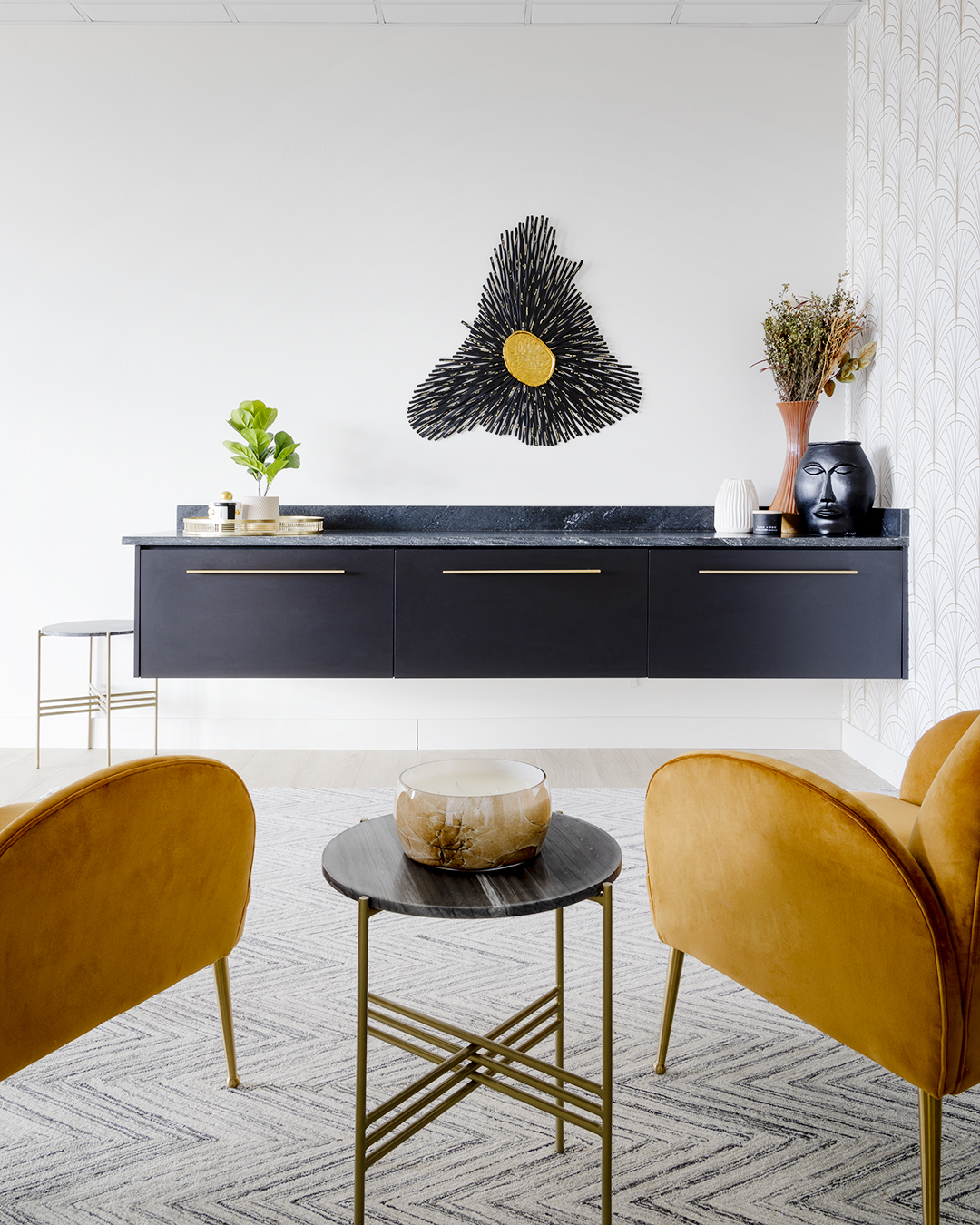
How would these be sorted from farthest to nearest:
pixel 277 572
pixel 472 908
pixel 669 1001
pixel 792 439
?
pixel 792 439, pixel 277 572, pixel 669 1001, pixel 472 908

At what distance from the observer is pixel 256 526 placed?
10.5 ft

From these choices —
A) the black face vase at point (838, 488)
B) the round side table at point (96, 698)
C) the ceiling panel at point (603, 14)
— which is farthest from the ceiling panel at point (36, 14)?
the black face vase at point (838, 488)

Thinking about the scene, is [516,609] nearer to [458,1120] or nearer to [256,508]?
[256,508]

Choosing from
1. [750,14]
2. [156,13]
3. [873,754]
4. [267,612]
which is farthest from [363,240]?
[873,754]

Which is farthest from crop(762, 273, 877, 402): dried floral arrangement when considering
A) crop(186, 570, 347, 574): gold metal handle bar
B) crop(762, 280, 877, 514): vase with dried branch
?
crop(186, 570, 347, 574): gold metal handle bar

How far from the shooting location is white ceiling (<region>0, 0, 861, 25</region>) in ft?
10.9

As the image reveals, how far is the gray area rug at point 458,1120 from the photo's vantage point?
47.9 inches

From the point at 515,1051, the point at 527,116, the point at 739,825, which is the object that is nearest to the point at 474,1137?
the point at 515,1051

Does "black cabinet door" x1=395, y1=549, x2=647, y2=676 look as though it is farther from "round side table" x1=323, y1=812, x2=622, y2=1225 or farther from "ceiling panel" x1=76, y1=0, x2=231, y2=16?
"ceiling panel" x1=76, y1=0, x2=231, y2=16

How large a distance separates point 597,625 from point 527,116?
1.94 m

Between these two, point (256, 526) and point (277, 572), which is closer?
point (277, 572)

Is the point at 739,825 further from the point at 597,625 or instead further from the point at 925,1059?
the point at 597,625

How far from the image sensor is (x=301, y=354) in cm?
349

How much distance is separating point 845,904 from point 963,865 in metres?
0.14
